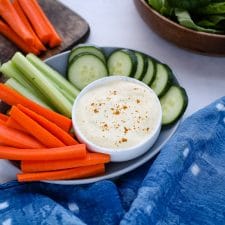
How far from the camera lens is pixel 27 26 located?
1.27m

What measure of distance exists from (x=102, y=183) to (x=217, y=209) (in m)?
0.23

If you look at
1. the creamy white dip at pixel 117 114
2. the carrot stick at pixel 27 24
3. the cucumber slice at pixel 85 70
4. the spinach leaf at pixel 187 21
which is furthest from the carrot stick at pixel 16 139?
the spinach leaf at pixel 187 21

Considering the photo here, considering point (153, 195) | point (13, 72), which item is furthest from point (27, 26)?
point (153, 195)

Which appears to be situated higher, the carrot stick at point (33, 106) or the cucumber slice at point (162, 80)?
the carrot stick at point (33, 106)

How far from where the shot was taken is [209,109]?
3.40 ft

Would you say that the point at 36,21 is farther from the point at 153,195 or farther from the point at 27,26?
the point at 153,195

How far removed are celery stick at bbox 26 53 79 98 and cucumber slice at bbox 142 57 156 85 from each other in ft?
0.54

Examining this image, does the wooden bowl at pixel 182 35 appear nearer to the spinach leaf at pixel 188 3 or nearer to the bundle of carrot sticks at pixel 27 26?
the spinach leaf at pixel 188 3

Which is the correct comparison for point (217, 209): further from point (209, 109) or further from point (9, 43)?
point (9, 43)

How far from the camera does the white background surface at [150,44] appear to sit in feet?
3.91

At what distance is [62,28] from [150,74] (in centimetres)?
32

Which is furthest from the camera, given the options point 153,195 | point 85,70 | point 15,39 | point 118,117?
point 15,39

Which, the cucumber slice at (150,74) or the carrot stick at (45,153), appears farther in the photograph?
the cucumber slice at (150,74)

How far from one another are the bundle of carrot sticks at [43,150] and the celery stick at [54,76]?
12cm
